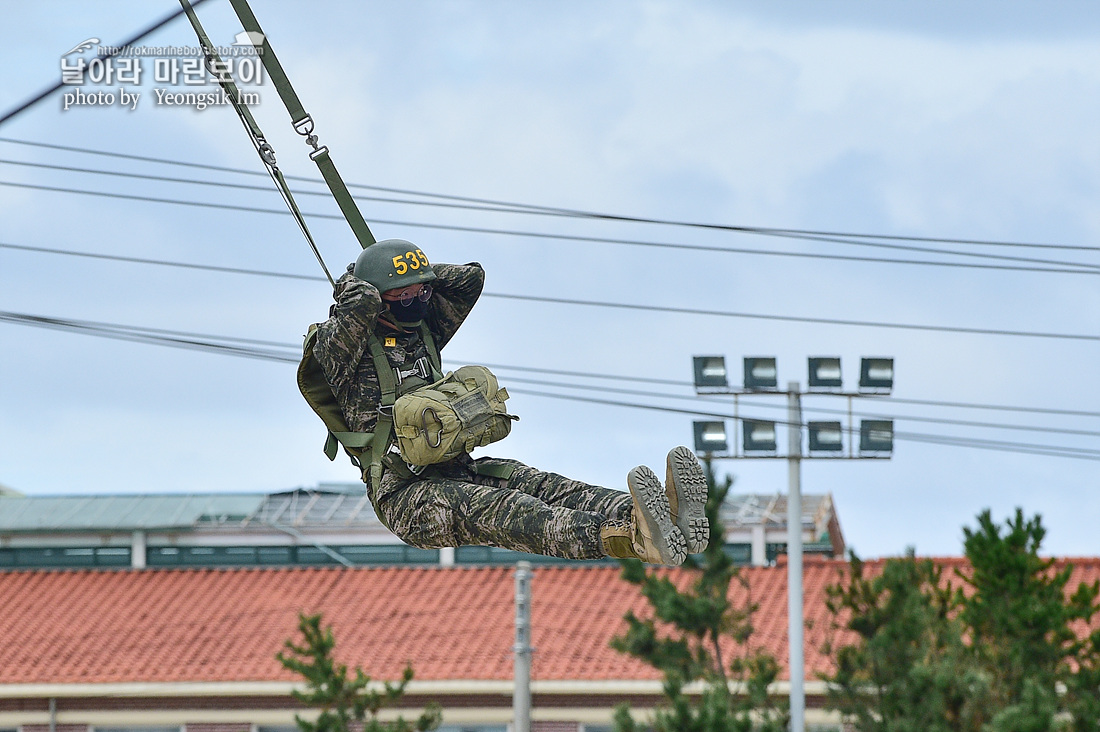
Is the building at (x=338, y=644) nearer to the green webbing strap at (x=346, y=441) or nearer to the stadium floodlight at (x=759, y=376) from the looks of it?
the stadium floodlight at (x=759, y=376)

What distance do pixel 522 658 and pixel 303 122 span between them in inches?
714

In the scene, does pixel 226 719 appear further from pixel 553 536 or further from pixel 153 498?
pixel 553 536

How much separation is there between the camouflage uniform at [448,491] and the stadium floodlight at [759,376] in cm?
1591

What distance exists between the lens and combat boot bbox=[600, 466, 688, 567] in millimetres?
11336

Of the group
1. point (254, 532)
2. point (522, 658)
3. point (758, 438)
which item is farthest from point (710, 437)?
point (254, 532)

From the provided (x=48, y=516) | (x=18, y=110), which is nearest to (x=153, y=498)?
(x=48, y=516)

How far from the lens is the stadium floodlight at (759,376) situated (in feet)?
94.3

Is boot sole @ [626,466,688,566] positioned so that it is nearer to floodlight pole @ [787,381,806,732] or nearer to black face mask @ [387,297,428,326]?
black face mask @ [387,297,428,326]

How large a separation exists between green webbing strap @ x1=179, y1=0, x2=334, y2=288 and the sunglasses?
485mm

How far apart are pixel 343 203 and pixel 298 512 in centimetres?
2858

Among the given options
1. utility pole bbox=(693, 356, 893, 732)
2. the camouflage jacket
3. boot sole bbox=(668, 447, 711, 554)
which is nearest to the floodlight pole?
utility pole bbox=(693, 356, 893, 732)

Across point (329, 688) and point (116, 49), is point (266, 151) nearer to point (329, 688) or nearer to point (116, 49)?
point (116, 49)

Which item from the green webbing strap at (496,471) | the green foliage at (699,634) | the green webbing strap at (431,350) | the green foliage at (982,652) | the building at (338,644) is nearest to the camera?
the green webbing strap at (496,471)

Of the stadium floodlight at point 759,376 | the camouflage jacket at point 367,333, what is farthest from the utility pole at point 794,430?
the camouflage jacket at point 367,333
